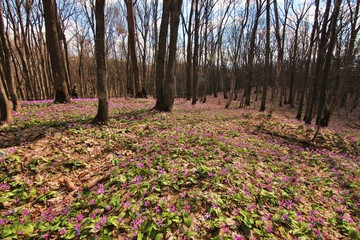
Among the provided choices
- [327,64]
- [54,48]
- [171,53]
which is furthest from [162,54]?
[327,64]

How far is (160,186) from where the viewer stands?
412 cm

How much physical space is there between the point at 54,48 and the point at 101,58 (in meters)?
5.54

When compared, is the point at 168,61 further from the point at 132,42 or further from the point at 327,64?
the point at 327,64

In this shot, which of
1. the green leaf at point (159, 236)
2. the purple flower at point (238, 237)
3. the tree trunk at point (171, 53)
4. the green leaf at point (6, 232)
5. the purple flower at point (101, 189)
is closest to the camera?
the green leaf at point (6, 232)

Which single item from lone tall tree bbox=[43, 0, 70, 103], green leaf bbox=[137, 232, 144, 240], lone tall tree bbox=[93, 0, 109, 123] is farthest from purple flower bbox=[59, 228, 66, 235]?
lone tall tree bbox=[43, 0, 70, 103]

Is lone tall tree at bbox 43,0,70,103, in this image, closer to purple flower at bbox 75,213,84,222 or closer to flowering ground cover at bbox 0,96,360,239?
flowering ground cover at bbox 0,96,360,239

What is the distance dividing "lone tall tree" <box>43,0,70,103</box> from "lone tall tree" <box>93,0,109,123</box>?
507cm

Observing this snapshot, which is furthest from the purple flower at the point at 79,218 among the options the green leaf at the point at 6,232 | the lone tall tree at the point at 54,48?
the lone tall tree at the point at 54,48

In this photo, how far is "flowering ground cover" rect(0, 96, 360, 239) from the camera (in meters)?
3.17

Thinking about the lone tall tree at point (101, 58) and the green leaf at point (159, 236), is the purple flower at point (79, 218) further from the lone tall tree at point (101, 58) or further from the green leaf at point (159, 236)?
the lone tall tree at point (101, 58)

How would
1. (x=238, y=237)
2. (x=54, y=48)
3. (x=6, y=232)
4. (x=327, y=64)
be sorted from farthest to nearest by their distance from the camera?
(x=327, y=64), (x=54, y=48), (x=238, y=237), (x=6, y=232)

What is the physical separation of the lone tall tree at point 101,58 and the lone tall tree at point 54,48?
5.07m

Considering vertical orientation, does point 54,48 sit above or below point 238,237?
above

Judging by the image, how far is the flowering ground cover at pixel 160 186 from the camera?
3.17m
